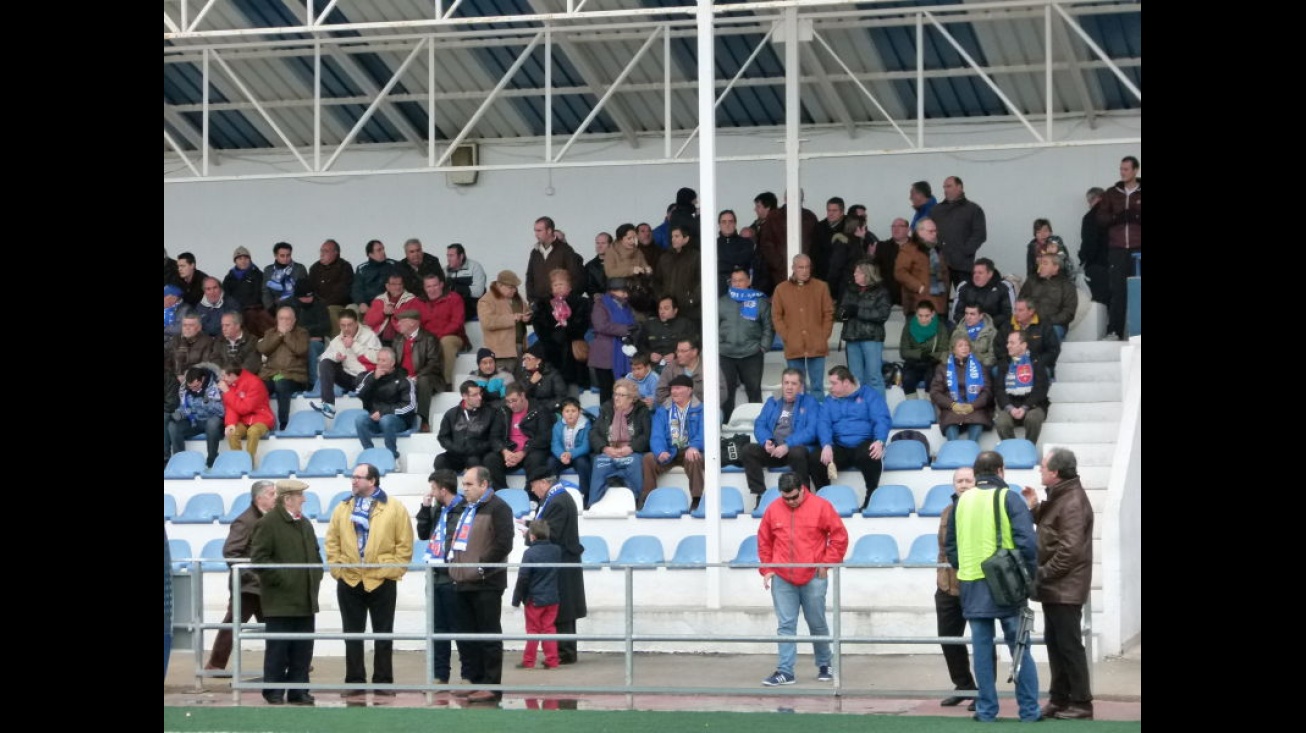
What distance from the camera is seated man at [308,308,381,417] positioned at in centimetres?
1920

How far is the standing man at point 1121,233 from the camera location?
61.2 ft

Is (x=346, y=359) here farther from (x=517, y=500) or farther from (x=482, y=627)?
(x=482, y=627)

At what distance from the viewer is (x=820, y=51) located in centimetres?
2077

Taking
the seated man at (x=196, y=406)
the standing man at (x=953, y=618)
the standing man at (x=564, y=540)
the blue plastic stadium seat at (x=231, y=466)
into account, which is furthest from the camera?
the seated man at (x=196, y=406)

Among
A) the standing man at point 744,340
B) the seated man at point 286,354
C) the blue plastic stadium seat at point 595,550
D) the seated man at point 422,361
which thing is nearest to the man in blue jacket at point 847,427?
the standing man at point 744,340

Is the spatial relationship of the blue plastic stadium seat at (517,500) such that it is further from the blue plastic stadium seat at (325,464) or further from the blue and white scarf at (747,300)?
the blue and white scarf at (747,300)

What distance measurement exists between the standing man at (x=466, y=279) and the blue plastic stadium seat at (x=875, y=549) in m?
7.33

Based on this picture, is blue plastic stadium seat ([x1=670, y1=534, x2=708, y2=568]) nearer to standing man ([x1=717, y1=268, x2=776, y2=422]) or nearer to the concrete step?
standing man ([x1=717, y1=268, x2=776, y2=422])

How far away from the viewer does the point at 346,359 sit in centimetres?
1936
